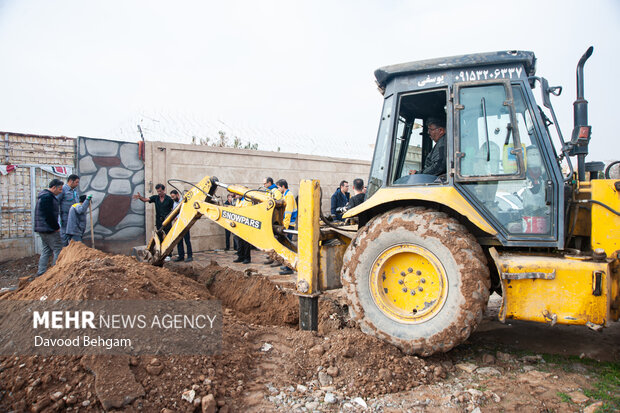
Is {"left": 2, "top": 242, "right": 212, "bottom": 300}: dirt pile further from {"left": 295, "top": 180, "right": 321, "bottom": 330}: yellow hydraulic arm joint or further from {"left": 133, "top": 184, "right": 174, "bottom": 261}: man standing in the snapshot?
{"left": 133, "top": 184, "right": 174, "bottom": 261}: man standing

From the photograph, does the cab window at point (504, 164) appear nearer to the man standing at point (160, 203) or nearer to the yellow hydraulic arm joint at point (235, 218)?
the yellow hydraulic arm joint at point (235, 218)

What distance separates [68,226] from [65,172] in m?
2.12

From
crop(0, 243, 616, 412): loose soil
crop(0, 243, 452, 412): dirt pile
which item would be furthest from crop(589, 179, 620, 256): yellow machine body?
crop(0, 243, 452, 412): dirt pile

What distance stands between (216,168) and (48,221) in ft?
13.2

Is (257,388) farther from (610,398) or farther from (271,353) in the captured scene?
(610,398)

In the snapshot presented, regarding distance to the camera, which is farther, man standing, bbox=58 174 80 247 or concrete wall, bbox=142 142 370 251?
concrete wall, bbox=142 142 370 251

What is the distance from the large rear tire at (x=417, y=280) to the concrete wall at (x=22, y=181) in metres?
7.37

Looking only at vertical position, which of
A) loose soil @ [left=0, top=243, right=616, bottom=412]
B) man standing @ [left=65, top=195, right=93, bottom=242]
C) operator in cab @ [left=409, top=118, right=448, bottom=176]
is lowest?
loose soil @ [left=0, top=243, right=616, bottom=412]

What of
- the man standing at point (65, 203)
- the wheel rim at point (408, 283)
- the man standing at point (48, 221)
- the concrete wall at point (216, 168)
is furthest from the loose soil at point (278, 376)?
the concrete wall at point (216, 168)

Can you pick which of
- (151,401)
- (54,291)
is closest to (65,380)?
(151,401)

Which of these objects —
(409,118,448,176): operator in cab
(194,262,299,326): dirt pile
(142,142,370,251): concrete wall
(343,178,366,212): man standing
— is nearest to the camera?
(409,118,448,176): operator in cab

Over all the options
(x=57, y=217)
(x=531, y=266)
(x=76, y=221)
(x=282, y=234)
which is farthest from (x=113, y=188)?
(x=531, y=266)

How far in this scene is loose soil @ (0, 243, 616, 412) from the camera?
2.49m

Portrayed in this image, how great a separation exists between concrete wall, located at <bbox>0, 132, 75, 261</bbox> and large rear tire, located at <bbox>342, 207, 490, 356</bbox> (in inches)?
290
